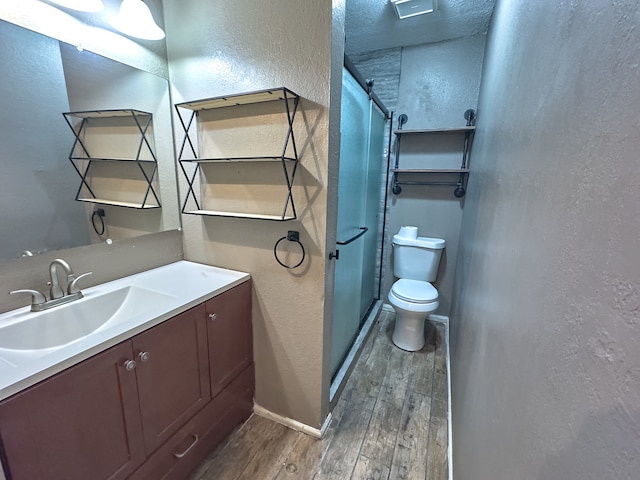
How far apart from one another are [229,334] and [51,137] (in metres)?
1.16

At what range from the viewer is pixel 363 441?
1531 millimetres

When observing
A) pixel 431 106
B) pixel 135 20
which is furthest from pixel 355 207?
pixel 135 20

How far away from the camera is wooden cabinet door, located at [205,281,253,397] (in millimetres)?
1370

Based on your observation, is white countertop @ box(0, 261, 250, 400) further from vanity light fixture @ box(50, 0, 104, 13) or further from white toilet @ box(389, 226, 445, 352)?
white toilet @ box(389, 226, 445, 352)

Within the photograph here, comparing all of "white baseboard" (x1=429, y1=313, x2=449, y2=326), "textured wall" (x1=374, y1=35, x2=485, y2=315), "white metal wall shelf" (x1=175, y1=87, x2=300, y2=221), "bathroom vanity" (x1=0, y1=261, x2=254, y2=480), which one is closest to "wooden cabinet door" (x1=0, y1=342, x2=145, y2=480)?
"bathroom vanity" (x1=0, y1=261, x2=254, y2=480)

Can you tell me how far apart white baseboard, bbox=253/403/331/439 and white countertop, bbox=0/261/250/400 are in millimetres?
841

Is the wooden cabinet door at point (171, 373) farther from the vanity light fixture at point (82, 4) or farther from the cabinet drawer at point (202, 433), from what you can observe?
the vanity light fixture at point (82, 4)

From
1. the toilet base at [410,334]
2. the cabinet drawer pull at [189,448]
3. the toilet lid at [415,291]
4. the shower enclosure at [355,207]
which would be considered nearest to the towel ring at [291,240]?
the shower enclosure at [355,207]

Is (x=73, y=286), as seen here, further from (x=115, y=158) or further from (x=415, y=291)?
(x=415, y=291)

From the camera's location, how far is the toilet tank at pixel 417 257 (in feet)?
8.13

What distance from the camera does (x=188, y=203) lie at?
1.69m

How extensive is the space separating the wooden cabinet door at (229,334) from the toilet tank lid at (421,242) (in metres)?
1.49

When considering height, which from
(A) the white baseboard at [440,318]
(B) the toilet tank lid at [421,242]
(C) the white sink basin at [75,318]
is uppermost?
(B) the toilet tank lid at [421,242]

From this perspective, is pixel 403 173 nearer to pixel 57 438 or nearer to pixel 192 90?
pixel 192 90
